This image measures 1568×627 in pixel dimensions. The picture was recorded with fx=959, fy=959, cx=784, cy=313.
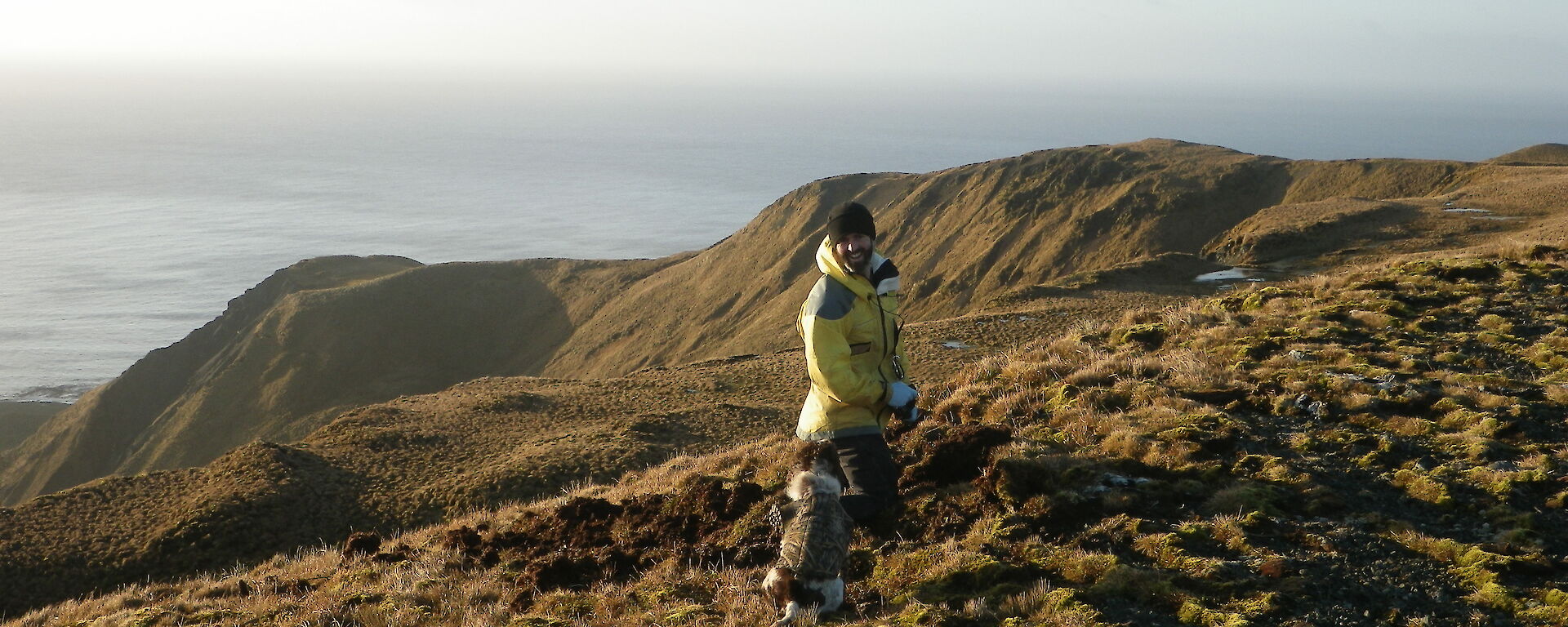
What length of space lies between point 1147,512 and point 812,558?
7.94 ft

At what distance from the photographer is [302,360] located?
58906 mm

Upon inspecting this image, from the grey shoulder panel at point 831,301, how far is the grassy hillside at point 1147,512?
1724mm

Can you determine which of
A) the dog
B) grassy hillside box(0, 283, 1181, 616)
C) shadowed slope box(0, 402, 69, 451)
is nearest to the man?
the dog

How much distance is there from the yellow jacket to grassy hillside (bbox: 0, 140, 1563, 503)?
95.5ft

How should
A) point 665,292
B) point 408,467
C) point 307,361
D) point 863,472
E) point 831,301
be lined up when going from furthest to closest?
1. point 665,292
2. point 307,361
3. point 408,467
4. point 863,472
5. point 831,301

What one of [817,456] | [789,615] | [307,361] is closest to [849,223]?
[817,456]

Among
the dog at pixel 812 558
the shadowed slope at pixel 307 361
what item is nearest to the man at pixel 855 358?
the dog at pixel 812 558

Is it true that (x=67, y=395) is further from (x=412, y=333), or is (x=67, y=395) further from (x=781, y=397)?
(x=781, y=397)

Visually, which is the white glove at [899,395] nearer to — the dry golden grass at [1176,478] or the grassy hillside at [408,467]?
the dry golden grass at [1176,478]

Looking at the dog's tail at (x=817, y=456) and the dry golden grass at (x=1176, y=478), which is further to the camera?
the dog's tail at (x=817, y=456)

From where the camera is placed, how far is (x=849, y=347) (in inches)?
257

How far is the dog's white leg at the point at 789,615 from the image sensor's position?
560 cm

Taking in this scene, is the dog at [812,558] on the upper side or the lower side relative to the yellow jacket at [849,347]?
lower

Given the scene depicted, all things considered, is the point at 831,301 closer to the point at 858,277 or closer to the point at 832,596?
the point at 858,277
